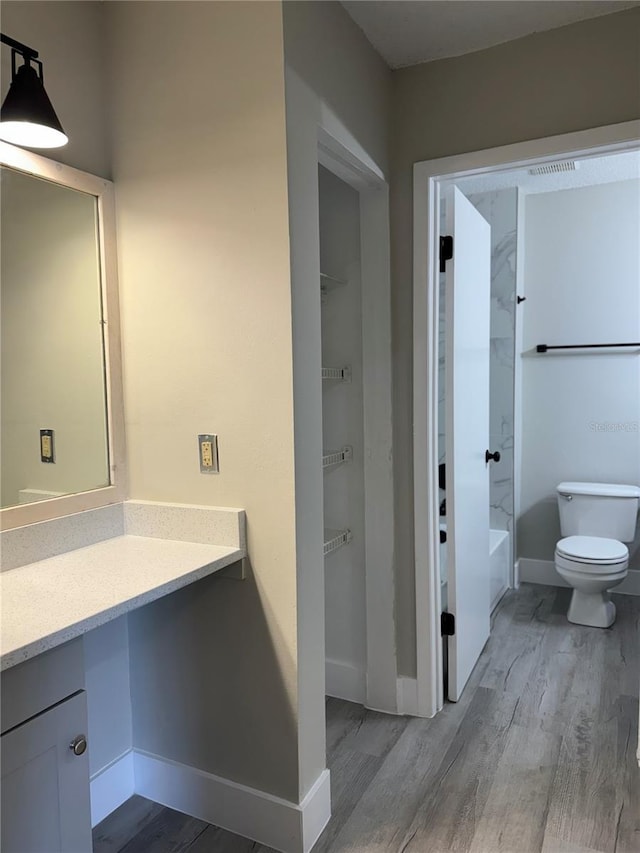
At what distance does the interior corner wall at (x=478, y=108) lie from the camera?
1917 millimetres

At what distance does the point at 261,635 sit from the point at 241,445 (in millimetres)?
545

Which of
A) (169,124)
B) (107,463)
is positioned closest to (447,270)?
(169,124)

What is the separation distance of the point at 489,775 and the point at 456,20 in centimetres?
248

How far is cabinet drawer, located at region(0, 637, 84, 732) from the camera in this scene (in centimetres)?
114

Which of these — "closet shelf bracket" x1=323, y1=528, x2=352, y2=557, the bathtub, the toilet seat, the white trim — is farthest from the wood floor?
"closet shelf bracket" x1=323, y1=528, x2=352, y2=557

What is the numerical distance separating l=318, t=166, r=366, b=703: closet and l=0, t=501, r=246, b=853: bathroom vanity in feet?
2.67

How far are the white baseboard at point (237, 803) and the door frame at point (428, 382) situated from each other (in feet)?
2.21

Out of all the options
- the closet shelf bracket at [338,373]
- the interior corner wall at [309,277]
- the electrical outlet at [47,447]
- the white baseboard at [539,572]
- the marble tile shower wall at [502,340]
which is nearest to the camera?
the interior corner wall at [309,277]

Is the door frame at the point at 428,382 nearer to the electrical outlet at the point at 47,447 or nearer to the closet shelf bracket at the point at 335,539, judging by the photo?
the closet shelf bracket at the point at 335,539

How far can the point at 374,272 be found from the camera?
2264 millimetres

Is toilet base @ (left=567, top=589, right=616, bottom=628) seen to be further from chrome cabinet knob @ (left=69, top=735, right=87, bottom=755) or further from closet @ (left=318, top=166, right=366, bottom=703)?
chrome cabinet knob @ (left=69, top=735, right=87, bottom=755)

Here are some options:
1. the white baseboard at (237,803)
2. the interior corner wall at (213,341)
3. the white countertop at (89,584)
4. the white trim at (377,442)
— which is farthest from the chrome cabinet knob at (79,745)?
the white trim at (377,442)

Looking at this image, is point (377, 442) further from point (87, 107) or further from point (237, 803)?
point (87, 107)

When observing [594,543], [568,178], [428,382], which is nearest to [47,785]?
[428,382]
